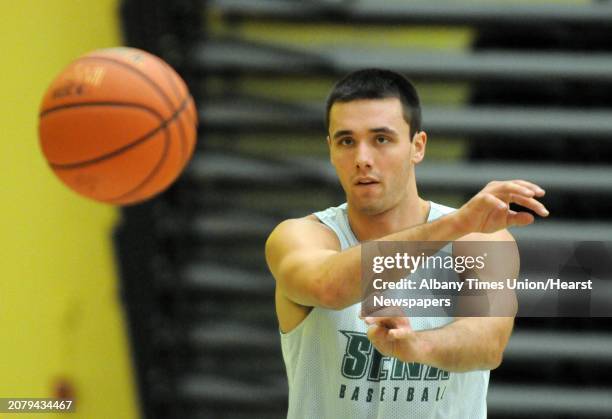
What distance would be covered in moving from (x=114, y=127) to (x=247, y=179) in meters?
1.86

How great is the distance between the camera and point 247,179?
5.97 meters

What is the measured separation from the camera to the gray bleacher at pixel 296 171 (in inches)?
231

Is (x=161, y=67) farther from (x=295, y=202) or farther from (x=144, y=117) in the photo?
(x=295, y=202)

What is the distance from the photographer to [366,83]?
3.80 meters

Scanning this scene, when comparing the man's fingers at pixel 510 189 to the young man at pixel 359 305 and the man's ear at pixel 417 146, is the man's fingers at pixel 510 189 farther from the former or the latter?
the man's ear at pixel 417 146

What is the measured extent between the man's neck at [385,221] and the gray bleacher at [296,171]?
6.61 feet

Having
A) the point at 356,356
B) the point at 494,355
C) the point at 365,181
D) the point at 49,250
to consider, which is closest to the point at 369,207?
the point at 365,181

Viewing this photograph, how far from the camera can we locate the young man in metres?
3.49

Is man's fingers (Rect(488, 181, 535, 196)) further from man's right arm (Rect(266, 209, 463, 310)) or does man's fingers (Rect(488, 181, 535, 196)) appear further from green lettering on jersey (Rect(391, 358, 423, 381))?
green lettering on jersey (Rect(391, 358, 423, 381))

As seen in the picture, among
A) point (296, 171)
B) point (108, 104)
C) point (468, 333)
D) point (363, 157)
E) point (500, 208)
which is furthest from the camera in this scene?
point (296, 171)

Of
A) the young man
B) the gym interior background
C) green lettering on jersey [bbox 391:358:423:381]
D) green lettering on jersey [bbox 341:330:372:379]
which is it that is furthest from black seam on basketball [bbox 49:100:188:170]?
the gym interior background

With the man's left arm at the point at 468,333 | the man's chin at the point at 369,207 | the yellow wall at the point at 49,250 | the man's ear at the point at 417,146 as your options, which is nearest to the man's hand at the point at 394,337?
the man's left arm at the point at 468,333

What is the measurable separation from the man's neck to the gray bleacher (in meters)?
2.01

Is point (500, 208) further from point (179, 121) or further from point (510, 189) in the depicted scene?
point (179, 121)
